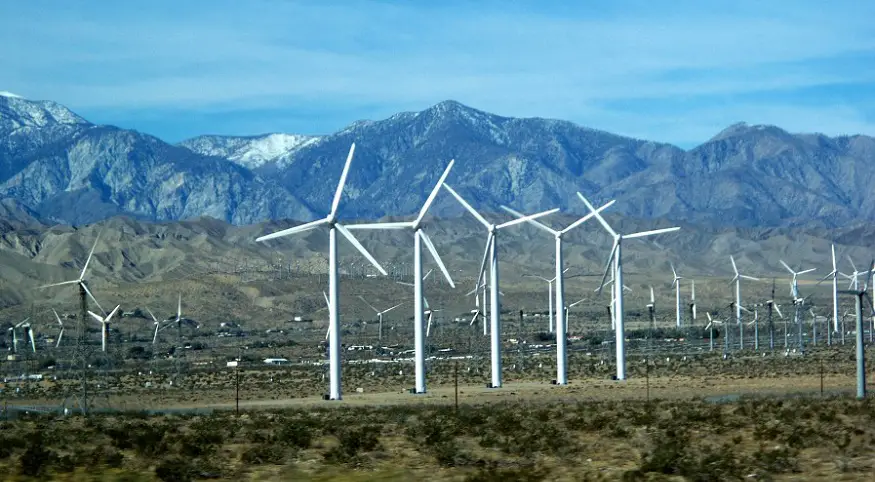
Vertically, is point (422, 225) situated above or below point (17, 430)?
above

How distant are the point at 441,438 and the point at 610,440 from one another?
16.9 ft

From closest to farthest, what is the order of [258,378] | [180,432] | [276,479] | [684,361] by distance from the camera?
[276,479] → [180,432] → [258,378] → [684,361]

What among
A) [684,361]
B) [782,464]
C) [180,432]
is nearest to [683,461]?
[782,464]

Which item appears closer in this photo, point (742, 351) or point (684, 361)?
point (684, 361)

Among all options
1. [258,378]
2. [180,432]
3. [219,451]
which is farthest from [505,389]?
[219,451]

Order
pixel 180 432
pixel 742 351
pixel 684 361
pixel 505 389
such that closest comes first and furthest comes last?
pixel 180 432 → pixel 505 389 → pixel 684 361 → pixel 742 351

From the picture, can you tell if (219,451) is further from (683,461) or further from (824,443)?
(824,443)

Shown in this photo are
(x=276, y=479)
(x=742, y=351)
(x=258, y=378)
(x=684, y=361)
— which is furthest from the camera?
(x=742, y=351)

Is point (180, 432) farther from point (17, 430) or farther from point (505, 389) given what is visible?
point (505, 389)

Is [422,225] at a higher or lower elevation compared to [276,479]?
higher

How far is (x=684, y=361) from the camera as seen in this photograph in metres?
125

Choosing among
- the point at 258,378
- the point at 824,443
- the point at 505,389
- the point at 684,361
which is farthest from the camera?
the point at 684,361

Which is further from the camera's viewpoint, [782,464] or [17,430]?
[17,430]

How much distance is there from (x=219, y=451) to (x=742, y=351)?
107724 millimetres
